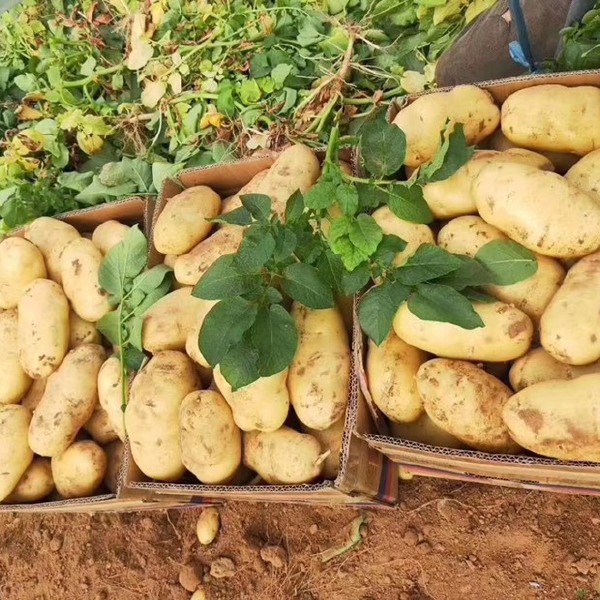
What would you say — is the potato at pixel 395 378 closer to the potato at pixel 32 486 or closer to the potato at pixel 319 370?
the potato at pixel 319 370

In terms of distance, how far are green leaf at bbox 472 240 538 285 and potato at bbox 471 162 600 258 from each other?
25 millimetres

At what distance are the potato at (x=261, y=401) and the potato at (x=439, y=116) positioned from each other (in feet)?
2.43

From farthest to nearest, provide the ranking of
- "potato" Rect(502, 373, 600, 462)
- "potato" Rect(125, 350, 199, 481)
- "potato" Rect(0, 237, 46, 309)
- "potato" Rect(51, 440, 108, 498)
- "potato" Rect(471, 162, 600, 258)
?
"potato" Rect(0, 237, 46, 309), "potato" Rect(51, 440, 108, 498), "potato" Rect(125, 350, 199, 481), "potato" Rect(471, 162, 600, 258), "potato" Rect(502, 373, 600, 462)

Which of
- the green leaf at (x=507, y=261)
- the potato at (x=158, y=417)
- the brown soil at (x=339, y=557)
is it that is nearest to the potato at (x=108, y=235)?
the potato at (x=158, y=417)

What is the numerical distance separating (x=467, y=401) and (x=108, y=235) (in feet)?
4.67

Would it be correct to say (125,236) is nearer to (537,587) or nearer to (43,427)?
(43,427)

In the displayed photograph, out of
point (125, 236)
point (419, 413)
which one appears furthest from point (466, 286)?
point (125, 236)

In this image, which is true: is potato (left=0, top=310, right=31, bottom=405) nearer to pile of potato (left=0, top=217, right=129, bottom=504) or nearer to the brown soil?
pile of potato (left=0, top=217, right=129, bottom=504)

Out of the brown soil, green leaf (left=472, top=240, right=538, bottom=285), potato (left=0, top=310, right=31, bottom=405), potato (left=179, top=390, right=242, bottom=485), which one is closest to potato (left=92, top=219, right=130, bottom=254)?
potato (left=0, top=310, right=31, bottom=405)

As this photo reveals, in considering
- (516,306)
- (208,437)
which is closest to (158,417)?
(208,437)

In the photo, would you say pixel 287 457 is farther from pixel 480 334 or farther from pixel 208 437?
pixel 480 334

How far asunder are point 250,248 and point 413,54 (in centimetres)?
137

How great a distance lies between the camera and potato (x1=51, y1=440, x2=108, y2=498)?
201 cm

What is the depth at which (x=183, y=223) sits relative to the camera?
202 cm
